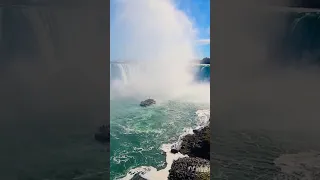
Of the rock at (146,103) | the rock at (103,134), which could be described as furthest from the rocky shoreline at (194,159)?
the rock at (103,134)

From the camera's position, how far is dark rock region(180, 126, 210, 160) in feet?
9.09

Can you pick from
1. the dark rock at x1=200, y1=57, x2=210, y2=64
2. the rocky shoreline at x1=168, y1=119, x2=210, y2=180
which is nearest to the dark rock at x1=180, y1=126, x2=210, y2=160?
the rocky shoreline at x1=168, y1=119, x2=210, y2=180

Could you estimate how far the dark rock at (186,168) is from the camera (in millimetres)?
2760

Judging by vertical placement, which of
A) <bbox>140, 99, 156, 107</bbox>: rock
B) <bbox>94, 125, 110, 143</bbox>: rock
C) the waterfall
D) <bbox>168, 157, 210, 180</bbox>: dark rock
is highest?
the waterfall

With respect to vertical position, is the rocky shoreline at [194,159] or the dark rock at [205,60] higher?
the dark rock at [205,60]

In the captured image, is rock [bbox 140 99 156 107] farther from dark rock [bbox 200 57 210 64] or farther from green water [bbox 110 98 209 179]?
dark rock [bbox 200 57 210 64]

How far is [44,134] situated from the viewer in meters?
2.66

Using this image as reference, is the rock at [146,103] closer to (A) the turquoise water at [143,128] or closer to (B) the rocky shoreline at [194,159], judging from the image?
(A) the turquoise water at [143,128]

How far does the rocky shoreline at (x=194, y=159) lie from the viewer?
2762 mm

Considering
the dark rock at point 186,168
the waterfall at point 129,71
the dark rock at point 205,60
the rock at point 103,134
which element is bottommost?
the dark rock at point 186,168

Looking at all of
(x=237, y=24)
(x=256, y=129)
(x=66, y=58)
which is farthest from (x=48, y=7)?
(x=256, y=129)

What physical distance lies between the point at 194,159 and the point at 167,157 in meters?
0.18

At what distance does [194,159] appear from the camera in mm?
2771

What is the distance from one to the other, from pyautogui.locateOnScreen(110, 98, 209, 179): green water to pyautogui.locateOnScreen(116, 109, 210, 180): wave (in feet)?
0.08
